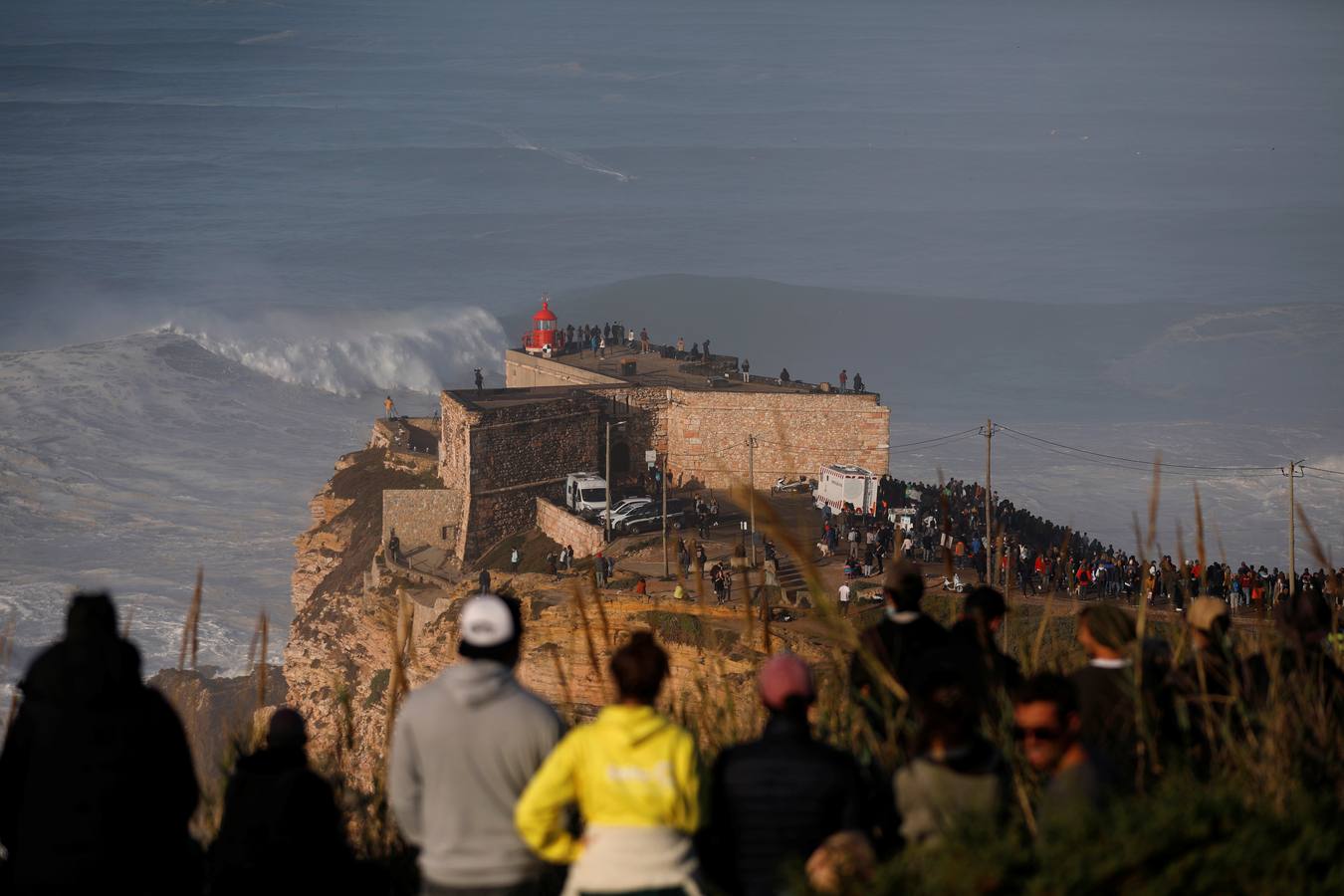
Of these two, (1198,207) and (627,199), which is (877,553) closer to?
(627,199)

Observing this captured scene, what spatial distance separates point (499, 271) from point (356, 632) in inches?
4285

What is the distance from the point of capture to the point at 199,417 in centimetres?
9700

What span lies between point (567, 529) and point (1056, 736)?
3196 cm

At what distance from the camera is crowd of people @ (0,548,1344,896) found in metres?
5.06

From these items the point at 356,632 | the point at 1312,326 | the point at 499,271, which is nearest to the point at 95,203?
the point at 499,271

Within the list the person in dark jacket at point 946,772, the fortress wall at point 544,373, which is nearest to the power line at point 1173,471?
the fortress wall at point 544,373

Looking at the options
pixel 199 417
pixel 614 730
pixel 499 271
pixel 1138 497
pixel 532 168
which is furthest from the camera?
pixel 532 168

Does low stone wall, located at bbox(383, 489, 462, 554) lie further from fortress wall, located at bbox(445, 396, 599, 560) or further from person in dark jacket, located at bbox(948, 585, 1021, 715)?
person in dark jacket, located at bbox(948, 585, 1021, 715)

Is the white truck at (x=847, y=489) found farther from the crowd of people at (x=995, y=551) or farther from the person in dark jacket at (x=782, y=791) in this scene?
the person in dark jacket at (x=782, y=791)

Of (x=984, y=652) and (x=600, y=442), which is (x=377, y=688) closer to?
(x=600, y=442)

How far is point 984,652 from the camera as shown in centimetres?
640

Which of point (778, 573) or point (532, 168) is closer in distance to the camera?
point (778, 573)

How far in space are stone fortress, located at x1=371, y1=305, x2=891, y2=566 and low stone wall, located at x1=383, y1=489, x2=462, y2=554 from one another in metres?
0.02

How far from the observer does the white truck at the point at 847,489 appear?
37594 mm
